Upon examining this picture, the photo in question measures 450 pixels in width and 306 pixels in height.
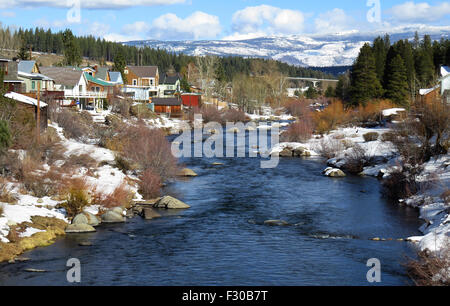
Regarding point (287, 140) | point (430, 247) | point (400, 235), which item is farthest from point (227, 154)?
point (430, 247)

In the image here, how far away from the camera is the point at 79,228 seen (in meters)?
26.3

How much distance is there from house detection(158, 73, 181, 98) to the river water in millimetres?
72841

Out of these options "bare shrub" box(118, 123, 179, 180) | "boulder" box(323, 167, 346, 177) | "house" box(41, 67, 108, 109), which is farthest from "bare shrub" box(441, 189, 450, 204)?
"house" box(41, 67, 108, 109)

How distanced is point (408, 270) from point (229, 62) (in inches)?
6725

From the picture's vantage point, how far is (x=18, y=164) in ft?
103

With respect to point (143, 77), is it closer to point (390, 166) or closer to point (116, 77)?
point (116, 77)

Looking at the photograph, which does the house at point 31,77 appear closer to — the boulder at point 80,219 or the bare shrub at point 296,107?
the boulder at point 80,219

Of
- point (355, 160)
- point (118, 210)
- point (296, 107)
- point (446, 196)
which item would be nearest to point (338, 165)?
point (355, 160)

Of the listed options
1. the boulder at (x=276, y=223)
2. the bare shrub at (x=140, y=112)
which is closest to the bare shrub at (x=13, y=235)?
the boulder at (x=276, y=223)

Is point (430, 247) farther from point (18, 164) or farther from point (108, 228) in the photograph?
point (18, 164)

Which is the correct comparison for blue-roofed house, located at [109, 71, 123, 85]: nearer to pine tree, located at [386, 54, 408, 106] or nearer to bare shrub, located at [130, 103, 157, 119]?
bare shrub, located at [130, 103, 157, 119]

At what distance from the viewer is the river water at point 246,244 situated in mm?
20391

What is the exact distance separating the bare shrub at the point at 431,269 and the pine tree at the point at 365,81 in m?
54.4

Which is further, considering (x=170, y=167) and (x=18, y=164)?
(x=170, y=167)
